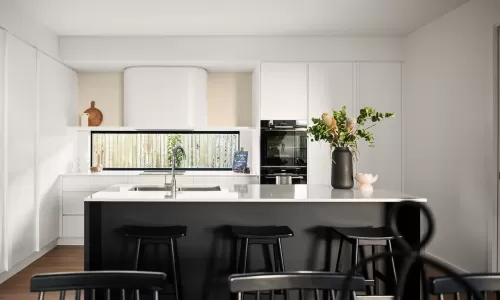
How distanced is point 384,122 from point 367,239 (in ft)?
9.21

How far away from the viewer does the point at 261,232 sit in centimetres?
273

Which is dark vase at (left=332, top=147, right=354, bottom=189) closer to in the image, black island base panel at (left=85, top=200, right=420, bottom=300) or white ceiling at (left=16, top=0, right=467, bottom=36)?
black island base panel at (left=85, top=200, right=420, bottom=300)

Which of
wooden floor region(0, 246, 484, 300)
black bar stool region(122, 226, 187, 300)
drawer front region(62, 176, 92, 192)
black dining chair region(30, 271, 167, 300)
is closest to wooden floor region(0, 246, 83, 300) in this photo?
wooden floor region(0, 246, 484, 300)

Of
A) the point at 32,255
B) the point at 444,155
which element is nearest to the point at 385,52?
the point at 444,155

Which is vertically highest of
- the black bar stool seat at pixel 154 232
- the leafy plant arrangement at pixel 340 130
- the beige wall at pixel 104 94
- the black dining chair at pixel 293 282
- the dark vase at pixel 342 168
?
the beige wall at pixel 104 94

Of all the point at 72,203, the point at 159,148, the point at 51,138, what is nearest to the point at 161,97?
the point at 159,148

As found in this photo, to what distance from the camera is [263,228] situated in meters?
2.86

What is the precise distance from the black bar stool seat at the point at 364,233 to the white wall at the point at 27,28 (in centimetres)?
348

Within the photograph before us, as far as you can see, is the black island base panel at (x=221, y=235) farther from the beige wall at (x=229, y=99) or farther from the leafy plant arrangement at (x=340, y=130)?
the beige wall at (x=229, y=99)

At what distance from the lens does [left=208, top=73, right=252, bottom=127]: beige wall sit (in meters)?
5.74

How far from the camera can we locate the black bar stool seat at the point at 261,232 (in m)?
2.67

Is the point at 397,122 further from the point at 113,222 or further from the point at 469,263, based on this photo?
the point at 113,222

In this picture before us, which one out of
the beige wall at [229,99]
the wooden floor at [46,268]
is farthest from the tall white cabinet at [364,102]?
the wooden floor at [46,268]

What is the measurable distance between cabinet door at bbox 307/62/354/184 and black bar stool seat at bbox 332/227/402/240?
218cm
